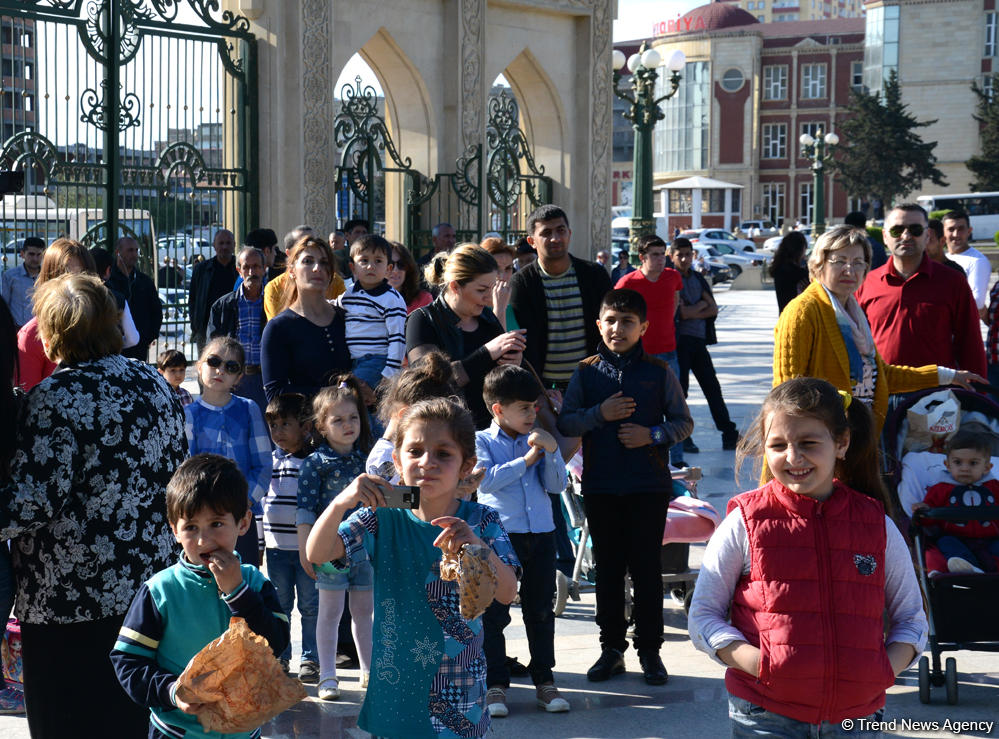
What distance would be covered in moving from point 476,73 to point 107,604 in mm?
13532

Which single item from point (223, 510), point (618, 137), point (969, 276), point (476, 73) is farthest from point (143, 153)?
point (618, 137)

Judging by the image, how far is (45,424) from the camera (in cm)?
352

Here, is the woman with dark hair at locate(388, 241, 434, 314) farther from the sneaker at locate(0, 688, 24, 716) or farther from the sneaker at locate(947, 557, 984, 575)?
the sneaker at locate(947, 557, 984, 575)

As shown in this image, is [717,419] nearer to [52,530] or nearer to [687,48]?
[52,530]

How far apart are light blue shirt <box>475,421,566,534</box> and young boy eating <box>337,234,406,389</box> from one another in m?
1.25

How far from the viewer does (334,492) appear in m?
5.19

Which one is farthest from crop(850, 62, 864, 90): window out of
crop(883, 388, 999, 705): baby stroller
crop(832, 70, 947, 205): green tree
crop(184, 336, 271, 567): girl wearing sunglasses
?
crop(184, 336, 271, 567): girl wearing sunglasses

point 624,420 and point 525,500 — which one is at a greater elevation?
point 624,420

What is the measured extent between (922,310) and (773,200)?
7840cm

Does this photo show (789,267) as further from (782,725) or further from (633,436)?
(782,725)

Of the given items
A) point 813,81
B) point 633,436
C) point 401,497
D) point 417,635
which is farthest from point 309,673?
point 813,81

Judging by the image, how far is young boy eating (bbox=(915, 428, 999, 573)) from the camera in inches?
209

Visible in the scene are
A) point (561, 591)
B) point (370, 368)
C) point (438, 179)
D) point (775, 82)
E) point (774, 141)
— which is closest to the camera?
point (561, 591)

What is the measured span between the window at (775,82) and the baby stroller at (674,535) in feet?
261
